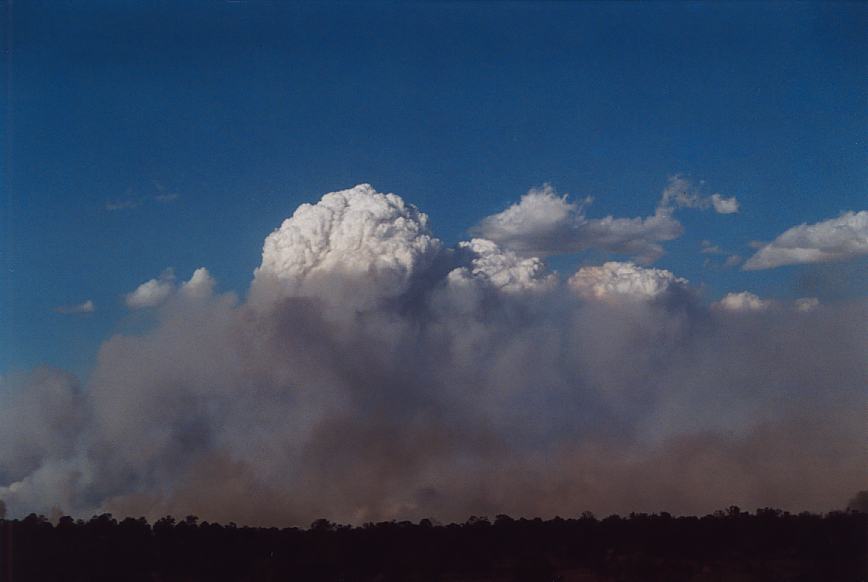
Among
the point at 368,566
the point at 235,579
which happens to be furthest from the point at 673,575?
the point at 235,579

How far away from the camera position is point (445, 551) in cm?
3341

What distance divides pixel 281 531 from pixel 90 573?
7.44 meters

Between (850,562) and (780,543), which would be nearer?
(850,562)

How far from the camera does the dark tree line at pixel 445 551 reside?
3111cm

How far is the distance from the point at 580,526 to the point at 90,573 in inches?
707

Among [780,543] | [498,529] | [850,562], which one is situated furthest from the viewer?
[498,529]

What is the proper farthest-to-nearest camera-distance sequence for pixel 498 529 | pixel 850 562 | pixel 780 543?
pixel 498 529, pixel 780 543, pixel 850 562

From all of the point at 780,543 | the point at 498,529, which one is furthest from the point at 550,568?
the point at 780,543

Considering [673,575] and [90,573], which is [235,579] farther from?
[673,575]

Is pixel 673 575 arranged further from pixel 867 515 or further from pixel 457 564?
pixel 867 515

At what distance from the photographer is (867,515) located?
36.1 metres

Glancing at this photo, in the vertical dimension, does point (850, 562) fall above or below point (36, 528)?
below

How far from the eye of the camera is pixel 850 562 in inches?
1201

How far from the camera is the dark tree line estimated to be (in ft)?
102
